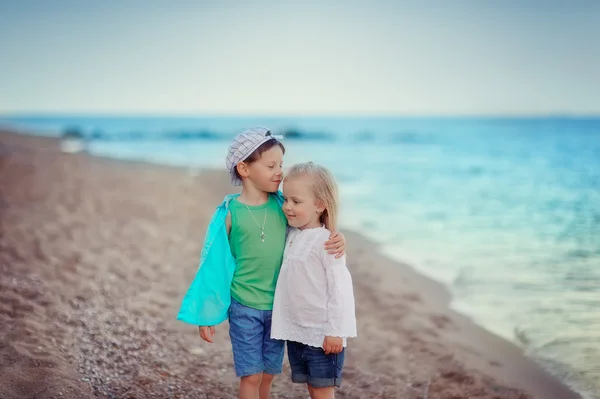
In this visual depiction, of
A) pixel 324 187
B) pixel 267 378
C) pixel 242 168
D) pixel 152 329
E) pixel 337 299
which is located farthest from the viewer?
pixel 152 329

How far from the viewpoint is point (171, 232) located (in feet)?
25.7

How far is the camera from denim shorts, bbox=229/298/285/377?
2.85 m

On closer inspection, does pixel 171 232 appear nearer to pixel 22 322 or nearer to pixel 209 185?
pixel 22 322

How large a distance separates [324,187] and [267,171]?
0.30 meters

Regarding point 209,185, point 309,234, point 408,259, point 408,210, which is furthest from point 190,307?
point 209,185

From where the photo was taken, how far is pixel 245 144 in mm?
2834

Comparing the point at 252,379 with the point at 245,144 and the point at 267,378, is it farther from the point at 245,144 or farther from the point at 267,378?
the point at 245,144

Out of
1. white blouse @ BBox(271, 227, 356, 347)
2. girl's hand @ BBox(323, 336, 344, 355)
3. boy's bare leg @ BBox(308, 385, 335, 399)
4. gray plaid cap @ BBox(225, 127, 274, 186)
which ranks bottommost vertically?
boy's bare leg @ BBox(308, 385, 335, 399)

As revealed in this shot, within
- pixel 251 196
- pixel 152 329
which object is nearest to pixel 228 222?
pixel 251 196

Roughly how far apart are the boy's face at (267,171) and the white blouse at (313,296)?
292mm

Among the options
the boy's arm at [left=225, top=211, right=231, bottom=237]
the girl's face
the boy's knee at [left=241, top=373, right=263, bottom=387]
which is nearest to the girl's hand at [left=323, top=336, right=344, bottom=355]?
the boy's knee at [left=241, top=373, right=263, bottom=387]

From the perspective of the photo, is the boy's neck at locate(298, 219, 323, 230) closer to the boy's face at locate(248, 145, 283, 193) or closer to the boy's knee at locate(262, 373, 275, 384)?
the boy's face at locate(248, 145, 283, 193)

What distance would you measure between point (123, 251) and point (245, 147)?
417 cm

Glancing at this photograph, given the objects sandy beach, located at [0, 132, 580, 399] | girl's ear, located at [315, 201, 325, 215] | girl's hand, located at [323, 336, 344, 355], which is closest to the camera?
girl's hand, located at [323, 336, 344, 355]
